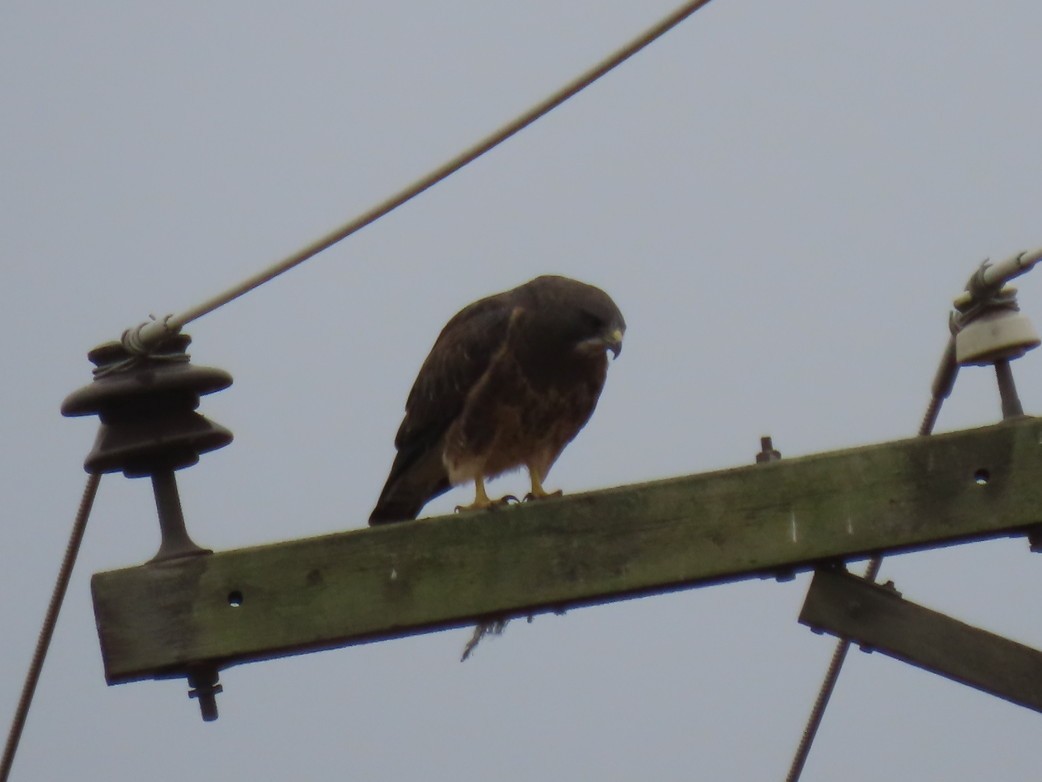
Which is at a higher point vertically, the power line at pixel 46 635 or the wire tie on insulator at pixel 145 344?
the wire tie on insulator at pixel 145 344

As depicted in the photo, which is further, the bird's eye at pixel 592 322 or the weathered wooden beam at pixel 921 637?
the bird's eye at pixel 592 322

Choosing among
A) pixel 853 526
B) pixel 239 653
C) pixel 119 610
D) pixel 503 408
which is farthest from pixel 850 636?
pixel 503 408

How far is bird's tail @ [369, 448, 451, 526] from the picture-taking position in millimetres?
5457

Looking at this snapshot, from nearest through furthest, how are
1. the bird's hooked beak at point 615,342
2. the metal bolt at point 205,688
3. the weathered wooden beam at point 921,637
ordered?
1. the weathered wooden beam at point 921,637
2. the metal bolt at point 205,688
3. the bird's hooked beak at point 615,342

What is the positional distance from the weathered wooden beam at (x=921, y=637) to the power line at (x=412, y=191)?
1105mm

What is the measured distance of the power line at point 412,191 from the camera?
11.0ft

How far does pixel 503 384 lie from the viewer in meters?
5.36

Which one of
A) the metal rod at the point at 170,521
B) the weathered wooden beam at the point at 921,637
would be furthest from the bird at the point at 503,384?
the weathered wooden beam at the point at 921,637

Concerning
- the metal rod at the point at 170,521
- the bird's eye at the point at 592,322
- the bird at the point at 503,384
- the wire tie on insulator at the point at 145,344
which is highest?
the bird's eye at the point at 592,322

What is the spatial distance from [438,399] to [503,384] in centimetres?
22

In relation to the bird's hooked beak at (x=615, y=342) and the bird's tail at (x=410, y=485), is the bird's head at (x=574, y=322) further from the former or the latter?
the bird's tail at (x=410, y=485)

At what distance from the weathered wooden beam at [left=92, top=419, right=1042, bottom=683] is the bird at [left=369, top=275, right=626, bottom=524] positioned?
A: 1.88 meters

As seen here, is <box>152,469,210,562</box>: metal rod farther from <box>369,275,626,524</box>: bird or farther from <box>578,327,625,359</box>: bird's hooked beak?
<box>578,327,625,359</box>: bird's hooked beak

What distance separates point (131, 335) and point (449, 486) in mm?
2220
